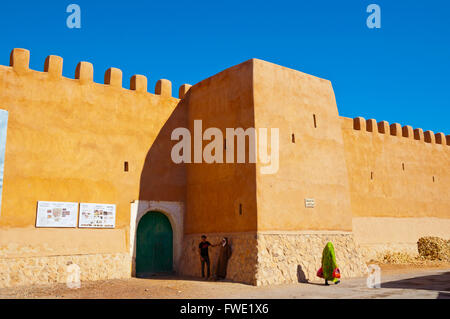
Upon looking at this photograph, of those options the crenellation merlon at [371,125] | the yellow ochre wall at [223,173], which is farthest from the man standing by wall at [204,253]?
the crenellation merlon at [371,125]

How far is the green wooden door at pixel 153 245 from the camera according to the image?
1345 cm

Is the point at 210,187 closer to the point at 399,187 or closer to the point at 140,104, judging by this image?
the point at 140,104

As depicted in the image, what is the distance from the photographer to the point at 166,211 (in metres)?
14.0

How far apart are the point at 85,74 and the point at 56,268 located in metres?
5.76

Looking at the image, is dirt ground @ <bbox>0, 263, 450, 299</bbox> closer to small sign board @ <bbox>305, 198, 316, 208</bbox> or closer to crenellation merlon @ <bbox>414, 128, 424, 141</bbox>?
small sign board @ <bbox>305, 198, 316, 208</bbox>

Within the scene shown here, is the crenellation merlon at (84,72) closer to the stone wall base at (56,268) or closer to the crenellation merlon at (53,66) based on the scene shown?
the crenellation merlon at (53,66)

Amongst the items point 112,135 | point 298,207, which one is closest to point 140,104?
point 112,135

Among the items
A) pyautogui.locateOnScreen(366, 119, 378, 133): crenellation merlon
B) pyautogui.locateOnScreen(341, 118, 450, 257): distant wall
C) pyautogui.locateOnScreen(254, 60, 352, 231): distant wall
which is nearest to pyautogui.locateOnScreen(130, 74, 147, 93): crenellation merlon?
pyautogui.locateOnScreen(254, 60, 352, 231): distant wall

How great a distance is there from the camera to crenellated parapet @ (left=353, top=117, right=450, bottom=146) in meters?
18.4

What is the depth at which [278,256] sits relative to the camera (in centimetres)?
1184

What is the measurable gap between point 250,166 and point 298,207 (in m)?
1.97

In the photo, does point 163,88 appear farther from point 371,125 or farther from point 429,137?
point 429,137
